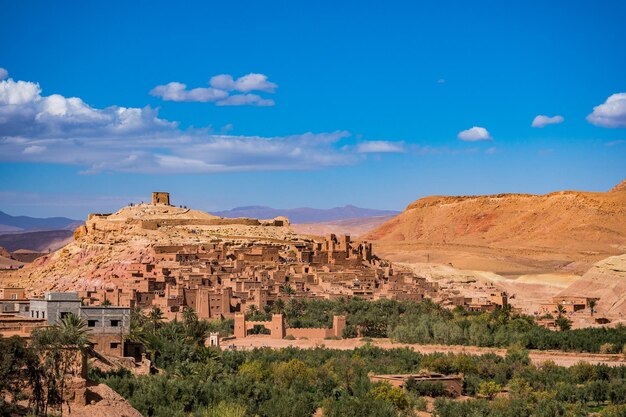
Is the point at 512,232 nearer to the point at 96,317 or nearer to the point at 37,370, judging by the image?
the point at 96,317

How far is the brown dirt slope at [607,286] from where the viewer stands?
67125 millimetres

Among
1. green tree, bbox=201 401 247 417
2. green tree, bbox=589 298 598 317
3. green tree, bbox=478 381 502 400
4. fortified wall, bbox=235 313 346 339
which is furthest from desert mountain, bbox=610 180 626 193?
green tree, bbox=201 401 247 417

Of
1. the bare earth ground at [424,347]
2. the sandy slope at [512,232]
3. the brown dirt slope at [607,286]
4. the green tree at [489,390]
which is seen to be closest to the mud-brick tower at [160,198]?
the sandy slope at [512,232]

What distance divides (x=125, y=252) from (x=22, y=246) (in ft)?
423

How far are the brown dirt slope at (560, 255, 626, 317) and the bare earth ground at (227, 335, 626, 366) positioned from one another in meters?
16.9

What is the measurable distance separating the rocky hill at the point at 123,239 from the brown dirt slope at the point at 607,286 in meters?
19.8

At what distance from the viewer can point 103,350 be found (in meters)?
30.8

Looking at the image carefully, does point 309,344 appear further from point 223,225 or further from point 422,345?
point 223,225

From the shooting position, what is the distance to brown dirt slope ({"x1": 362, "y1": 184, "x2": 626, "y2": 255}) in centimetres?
11719

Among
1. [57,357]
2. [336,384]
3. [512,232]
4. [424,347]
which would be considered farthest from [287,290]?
[512,232]

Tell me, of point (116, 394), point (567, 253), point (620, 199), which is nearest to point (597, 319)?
point (116, 394)

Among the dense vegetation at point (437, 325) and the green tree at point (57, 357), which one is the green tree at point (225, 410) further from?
the dense vegetation at point (437, 325)

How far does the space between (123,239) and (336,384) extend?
1583 inches

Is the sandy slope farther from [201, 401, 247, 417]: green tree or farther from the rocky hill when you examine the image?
[201, 401, 247, 417]: green tree
